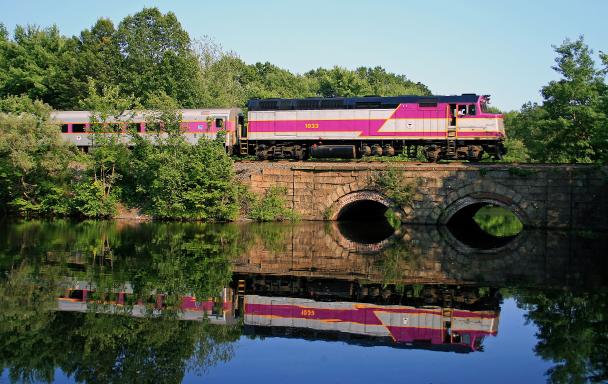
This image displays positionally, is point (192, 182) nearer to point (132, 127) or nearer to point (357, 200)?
point (132, 127)

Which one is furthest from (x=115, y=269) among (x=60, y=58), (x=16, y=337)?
(x=60, y=58)

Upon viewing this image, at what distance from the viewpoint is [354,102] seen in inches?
1518

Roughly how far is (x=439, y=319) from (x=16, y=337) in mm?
9626

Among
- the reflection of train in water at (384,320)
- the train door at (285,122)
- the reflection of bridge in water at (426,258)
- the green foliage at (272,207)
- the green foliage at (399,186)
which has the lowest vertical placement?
the reflection of train in water at (384,320)

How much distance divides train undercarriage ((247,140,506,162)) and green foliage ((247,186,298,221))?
4.22 m

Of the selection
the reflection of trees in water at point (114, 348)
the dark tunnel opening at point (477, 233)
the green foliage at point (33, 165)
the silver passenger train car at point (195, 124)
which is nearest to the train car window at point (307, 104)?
the silver passenger train car at point (195, 124)

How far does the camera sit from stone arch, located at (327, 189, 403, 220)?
3616 centimetres

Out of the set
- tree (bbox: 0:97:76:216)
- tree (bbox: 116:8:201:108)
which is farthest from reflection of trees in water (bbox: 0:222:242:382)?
tree (bbox: 116:8:201:108)

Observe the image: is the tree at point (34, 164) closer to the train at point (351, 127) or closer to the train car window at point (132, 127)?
the train at point (351, 127)

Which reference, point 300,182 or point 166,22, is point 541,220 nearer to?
point 300,182

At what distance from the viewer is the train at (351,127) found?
1441 inches

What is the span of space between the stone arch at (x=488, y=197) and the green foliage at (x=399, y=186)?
208cm

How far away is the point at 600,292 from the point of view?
17906mm

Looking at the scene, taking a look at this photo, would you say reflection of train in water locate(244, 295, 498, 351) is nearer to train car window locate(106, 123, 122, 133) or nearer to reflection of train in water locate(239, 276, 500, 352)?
reflection of train in water locate(239, 276, 500, 352)
